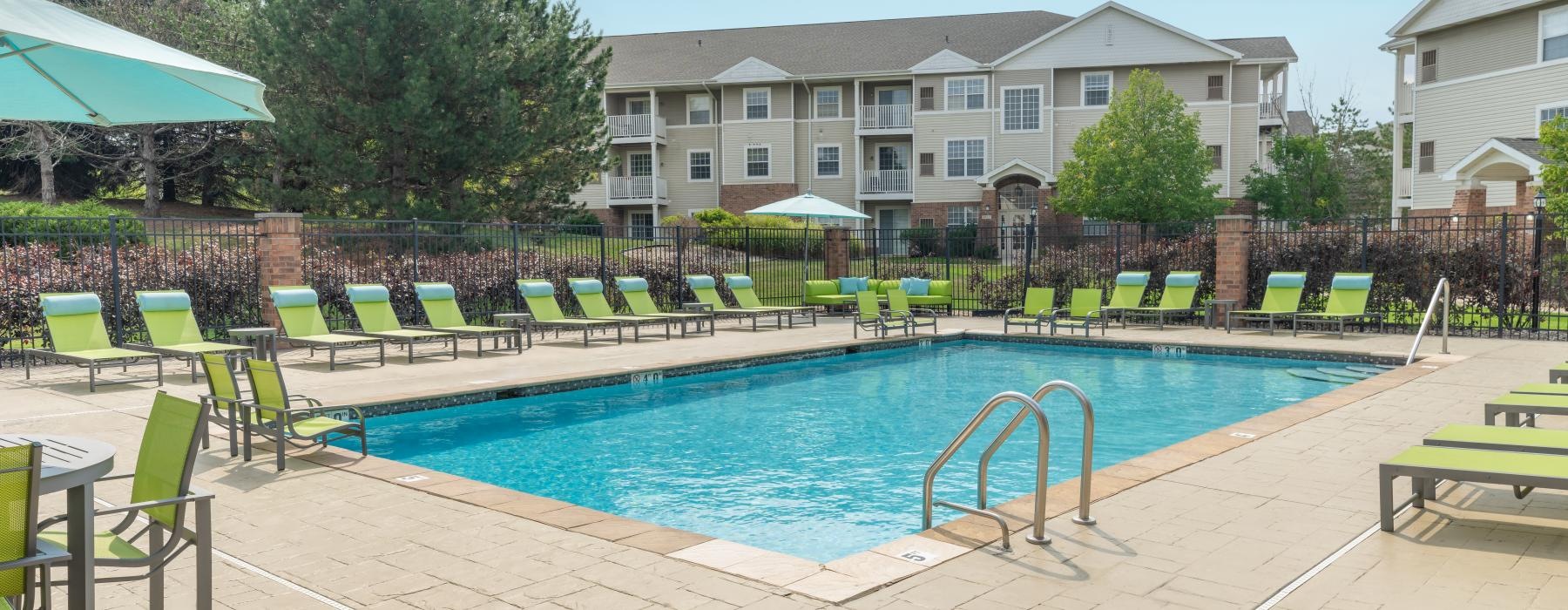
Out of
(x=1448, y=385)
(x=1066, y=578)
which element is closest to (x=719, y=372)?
(x=1448, y=385)

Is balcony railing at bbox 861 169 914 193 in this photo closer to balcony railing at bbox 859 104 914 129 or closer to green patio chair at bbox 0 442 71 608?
balcony railing at bbox 859 104 914 129

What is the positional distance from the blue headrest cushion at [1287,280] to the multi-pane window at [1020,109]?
2003 centimetres

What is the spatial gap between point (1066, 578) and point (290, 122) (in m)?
20.1

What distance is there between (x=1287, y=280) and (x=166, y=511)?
1592 centimetres

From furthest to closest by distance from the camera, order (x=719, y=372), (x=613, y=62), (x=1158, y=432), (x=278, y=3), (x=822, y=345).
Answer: (x=613, y=62)
(x=278, y=3)
(x=822, y=345)
(x=719, y=372)
(x=1158, y=432)

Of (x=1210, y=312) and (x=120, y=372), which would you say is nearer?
(x=120, y=372)

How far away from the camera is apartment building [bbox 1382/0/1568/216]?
23.8 metres

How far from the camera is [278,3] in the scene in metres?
19.9

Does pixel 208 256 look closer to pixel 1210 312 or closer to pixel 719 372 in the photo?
pixel 719 372

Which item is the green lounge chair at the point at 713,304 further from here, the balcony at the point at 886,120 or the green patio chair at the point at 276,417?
the balcony at the point at 886,120

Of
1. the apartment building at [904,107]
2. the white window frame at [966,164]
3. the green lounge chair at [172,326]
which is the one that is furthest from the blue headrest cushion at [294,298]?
the white window frame at [966,164]

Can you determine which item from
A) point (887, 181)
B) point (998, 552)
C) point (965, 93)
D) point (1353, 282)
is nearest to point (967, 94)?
point (965, 93)

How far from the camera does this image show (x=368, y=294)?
43.8ft

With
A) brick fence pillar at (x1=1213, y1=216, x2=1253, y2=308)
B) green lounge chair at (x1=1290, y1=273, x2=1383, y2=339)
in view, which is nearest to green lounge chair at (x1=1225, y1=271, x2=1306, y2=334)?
green lounge chair at (x1=1290, y1=273, x2=1383, y2=339)
